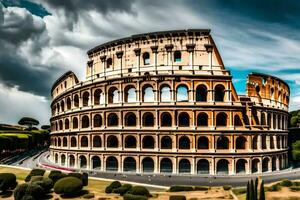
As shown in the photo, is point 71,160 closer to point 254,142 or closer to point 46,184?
point 46,184

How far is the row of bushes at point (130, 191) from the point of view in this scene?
83.9ft

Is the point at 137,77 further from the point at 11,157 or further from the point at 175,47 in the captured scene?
the point at 11,157

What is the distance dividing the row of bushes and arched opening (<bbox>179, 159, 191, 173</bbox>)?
1486cm

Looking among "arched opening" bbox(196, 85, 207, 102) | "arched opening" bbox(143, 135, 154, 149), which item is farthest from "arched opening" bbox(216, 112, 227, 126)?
"arched opening" bbox(143, 135, 154, 149)

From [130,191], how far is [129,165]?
57.2 feet

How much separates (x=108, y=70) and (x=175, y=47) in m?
12.6

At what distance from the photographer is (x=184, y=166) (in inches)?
1688

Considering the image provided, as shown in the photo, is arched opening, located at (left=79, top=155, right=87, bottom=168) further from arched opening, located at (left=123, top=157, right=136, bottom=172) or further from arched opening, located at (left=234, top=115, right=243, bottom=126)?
arched opening, located at (left=234, top=115, right=243, bottom=126)

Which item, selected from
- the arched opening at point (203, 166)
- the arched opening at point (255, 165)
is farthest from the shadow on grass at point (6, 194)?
the arched opening at point (255, 165)

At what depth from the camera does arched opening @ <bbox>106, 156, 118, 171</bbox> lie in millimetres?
45500

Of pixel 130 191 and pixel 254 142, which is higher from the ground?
pixel 254 142

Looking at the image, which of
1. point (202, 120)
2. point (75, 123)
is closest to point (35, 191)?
point (202, 120)

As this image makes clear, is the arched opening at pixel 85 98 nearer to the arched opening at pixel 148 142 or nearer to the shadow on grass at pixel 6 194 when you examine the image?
the arched opening at pixel 148 142

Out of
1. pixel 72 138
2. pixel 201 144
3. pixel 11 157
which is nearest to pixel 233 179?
pixel 201 144
